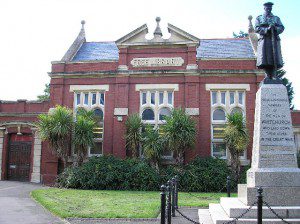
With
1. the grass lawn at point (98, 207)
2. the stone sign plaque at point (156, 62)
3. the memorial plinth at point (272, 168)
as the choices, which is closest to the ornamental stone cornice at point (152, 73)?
the stone sign plaque at point (156, 62)

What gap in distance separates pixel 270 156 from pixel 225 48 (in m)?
16.6

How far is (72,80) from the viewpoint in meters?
22.5

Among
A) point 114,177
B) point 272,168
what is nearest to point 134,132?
point 114,177

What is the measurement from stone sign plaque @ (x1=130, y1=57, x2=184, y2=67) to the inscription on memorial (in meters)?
12.5

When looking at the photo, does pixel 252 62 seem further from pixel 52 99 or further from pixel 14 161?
pixel 14 161

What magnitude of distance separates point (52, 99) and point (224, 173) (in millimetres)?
11311

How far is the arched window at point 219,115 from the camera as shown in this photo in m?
21.2

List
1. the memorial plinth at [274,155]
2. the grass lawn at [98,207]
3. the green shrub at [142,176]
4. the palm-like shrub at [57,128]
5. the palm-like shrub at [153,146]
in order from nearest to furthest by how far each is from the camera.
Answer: the memorial plinth at [274,155]
the grass lawn at [98,207]
the green shrub at [142,176]
the palm-like shrub at [153,146]
the palm-like shrub at [57,128]

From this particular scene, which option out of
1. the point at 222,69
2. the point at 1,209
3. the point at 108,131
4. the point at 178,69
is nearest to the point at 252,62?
the point at 222,69

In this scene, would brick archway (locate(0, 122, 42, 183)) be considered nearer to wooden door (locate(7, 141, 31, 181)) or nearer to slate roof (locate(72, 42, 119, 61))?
wooden door (locate(7, 141, 31, 181))

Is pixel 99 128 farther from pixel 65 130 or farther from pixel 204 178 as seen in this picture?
pixel 204 178

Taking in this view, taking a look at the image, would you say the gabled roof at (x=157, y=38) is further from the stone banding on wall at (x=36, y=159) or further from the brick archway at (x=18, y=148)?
the brick archway at (x=18, y=148)

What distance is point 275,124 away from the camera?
923cm

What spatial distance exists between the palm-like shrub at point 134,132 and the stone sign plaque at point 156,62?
3.43 meters
